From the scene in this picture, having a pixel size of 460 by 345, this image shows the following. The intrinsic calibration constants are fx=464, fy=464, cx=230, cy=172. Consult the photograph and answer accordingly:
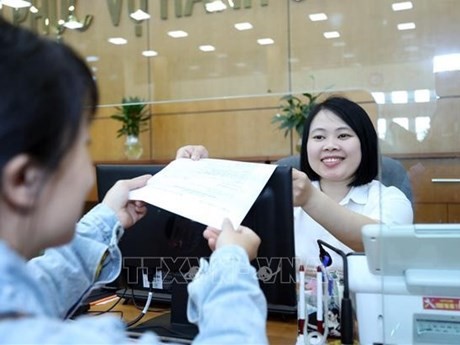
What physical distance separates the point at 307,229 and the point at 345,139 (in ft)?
1.11

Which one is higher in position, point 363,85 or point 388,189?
point 363,85

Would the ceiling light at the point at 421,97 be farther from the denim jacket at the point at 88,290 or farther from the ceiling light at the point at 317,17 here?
the ceiling light at the point at 317,17

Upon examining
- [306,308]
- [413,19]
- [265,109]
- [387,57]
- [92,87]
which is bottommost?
[306,308]

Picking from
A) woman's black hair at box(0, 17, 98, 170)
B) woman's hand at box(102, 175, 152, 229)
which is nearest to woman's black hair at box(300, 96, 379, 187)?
woman's hand at box(102, 175, 152, 229)

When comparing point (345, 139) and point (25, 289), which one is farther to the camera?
point (345, 139)

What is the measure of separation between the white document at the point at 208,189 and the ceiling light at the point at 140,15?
3.80 meters

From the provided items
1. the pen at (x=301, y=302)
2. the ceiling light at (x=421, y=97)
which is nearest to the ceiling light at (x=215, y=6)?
the ceiling light at (x=421, y=97)

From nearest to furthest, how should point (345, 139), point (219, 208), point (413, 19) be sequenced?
point (219, 208) < point (345, 139) < point (413, 19)

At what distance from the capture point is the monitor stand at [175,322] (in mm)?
1065

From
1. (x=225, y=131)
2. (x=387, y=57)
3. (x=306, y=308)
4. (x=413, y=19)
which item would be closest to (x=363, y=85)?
(x=387, y=57)

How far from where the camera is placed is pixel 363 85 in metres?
3.75

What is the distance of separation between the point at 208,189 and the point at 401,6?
3.39m

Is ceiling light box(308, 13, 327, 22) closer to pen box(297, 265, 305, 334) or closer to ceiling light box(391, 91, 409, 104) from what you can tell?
ceiling light box(391, 91, 409, 104)

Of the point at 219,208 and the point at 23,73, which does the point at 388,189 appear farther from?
the point at 23,73
